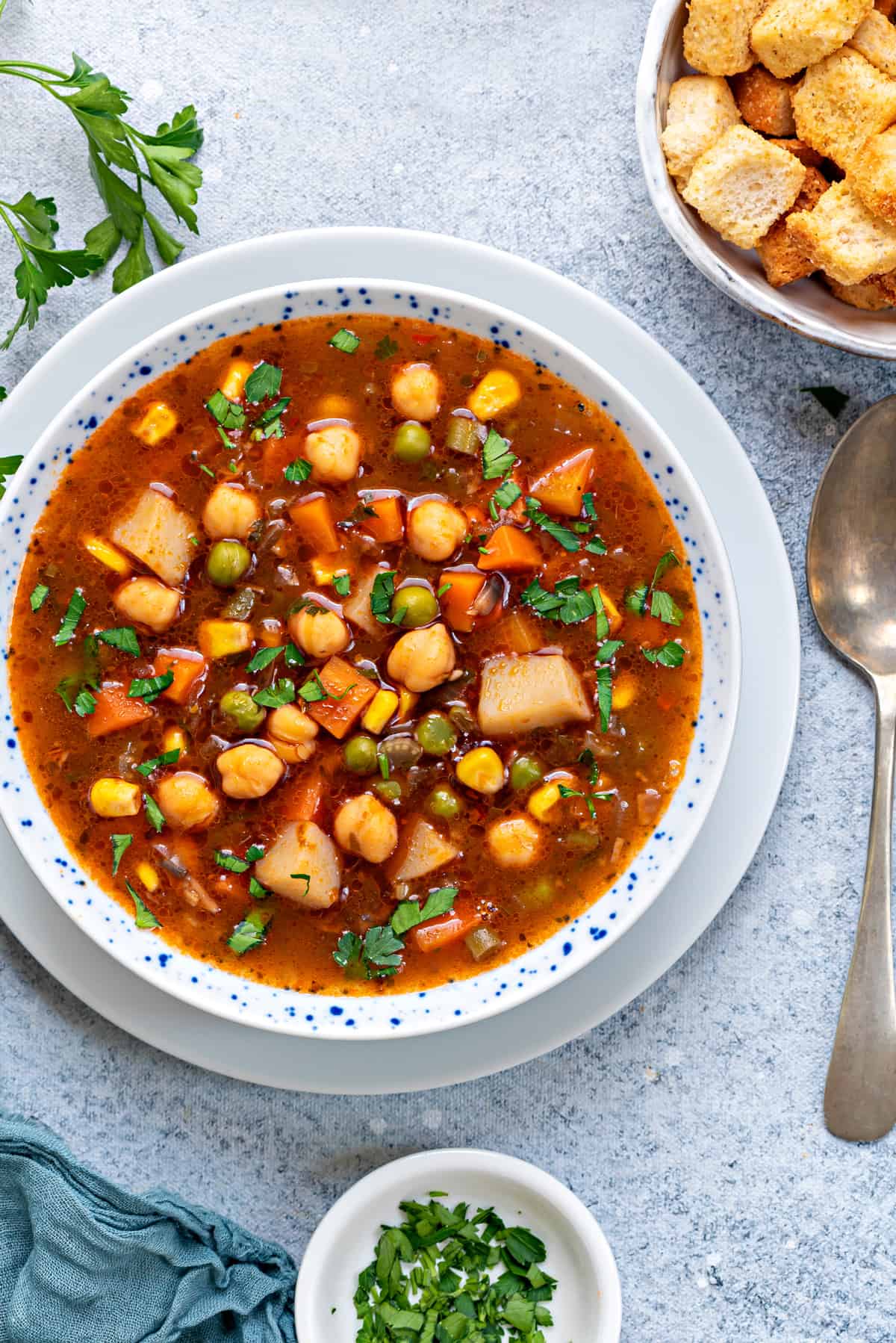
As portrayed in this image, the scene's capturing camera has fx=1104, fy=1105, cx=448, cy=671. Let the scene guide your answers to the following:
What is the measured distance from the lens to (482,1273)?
3.47 metres

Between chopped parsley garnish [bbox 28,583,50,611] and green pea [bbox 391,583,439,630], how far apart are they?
0.96 metres

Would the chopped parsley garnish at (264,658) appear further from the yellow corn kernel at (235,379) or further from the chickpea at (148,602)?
the yellow corn kernel at (235,379)

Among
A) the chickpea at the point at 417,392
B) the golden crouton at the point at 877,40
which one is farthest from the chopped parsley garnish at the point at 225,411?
the golden crouton at the point at 877,40

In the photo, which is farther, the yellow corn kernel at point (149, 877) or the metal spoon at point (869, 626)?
the metal spoon at point (869, 626)

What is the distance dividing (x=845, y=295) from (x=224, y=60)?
6.66ft

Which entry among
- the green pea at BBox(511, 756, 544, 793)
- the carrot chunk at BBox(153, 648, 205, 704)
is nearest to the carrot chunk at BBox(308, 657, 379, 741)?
the carrot chunk at BBox(153, 648, 205, 704)

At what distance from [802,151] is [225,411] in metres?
1.83

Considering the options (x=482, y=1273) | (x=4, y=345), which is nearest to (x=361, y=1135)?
(x=482, y=1273)

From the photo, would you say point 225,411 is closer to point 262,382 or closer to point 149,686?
point 262,382

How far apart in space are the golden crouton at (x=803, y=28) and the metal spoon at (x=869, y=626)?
39.0 inches

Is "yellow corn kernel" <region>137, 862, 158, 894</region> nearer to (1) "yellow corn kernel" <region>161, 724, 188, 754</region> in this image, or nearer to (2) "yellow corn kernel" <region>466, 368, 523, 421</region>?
(1) "yellow corn kernel" <region>161, 724, 188, 754</region>

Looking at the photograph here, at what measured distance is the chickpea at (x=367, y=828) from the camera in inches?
121

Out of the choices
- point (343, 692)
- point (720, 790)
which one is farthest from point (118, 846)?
point (720, 790)

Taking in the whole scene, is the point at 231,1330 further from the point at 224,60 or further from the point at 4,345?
the point at 224,60
